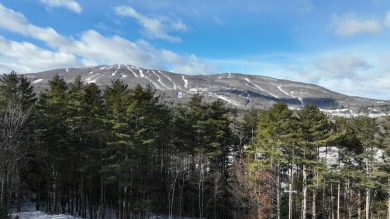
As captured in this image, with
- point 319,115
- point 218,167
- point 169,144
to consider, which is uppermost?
point 319,115

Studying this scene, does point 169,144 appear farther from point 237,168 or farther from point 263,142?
point 263,142

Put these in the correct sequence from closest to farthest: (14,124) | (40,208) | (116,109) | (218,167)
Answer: (14,124), (116,109), (40,208), (218,167)

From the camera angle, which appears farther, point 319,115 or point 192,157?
point 192,157

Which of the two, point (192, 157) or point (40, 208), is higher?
point (192, 157)

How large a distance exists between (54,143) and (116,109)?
651cm

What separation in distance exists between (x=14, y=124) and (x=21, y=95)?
7785 mm

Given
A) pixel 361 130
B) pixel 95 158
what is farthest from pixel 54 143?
pixel 361 130

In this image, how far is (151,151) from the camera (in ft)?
109

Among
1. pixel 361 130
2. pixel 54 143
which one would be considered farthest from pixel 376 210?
pixel 54 143

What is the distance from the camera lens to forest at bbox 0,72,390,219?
99.8ft

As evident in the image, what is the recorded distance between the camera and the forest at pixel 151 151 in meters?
30.4

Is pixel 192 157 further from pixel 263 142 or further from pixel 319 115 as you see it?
pixel 319 115

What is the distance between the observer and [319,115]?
1373 inches

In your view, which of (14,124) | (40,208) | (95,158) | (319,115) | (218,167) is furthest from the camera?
(218,167)
